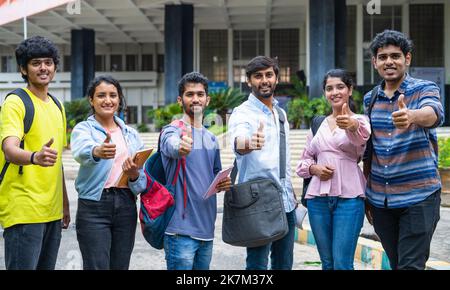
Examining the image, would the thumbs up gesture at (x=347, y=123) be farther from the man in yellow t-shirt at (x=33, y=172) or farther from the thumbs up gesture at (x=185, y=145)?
the man in yellow t-shirt at (x=33, y=172)

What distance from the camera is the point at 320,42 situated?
59.6ft

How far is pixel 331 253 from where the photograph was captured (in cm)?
362

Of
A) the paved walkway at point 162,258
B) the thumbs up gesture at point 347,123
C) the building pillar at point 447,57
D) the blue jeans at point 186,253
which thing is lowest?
the paved walkway at point 162,258

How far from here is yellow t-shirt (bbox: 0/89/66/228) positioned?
2984 millimetres

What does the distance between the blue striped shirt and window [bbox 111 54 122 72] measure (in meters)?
27.5

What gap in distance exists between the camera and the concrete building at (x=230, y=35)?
19.5 m

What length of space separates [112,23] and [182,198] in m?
22.0

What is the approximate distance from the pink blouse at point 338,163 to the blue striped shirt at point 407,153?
15 cm

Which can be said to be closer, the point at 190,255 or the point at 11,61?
the point at 190,255

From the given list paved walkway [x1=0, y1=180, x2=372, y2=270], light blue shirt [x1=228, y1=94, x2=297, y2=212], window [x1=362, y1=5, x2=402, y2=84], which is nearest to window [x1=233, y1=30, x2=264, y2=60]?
window [x1=362, y1=5, x2=402, y2=84]

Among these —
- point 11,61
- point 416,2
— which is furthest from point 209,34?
point 11,61

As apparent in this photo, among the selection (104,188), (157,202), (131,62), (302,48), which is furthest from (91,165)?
(131,62)

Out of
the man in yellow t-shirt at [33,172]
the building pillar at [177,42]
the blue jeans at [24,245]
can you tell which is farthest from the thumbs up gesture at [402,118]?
the building pillar at [177,42]

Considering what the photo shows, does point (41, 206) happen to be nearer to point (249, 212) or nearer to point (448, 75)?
point (249, 212)
